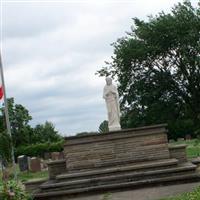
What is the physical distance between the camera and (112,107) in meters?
20.1

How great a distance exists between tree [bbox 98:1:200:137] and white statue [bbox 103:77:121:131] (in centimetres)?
2721

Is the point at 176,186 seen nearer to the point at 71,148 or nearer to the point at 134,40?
the point at 71,148

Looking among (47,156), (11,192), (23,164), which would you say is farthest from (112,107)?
(47,156)

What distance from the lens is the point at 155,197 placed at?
523 inches

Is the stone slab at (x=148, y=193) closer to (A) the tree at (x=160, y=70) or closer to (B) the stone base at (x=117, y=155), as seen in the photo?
(B) the stone base at (x=117, y=155)

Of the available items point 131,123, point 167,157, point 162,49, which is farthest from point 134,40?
point 167,157

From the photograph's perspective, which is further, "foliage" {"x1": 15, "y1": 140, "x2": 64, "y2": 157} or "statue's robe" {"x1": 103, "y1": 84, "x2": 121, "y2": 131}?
"foliage" {"x1": 15, "y1": 140, "x2": 64, "y2": 157}

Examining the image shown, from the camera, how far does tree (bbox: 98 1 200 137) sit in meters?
47.2

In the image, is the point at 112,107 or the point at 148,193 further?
the point at 112,107

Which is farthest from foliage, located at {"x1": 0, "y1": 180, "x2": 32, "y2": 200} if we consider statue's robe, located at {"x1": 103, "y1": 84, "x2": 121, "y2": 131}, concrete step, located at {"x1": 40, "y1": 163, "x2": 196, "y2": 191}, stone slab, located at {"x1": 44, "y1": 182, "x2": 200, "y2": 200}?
statue's robe, located at {"x1": 103, "y1": 84, "x2": 121, "y2": 131}

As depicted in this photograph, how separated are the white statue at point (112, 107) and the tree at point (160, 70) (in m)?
27.2

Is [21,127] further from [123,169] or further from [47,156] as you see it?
[123,169]

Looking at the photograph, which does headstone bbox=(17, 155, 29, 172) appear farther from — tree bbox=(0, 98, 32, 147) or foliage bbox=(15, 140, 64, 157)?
tree bbox=(0, 98, 32, 147)

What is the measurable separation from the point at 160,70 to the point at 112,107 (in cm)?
2956
